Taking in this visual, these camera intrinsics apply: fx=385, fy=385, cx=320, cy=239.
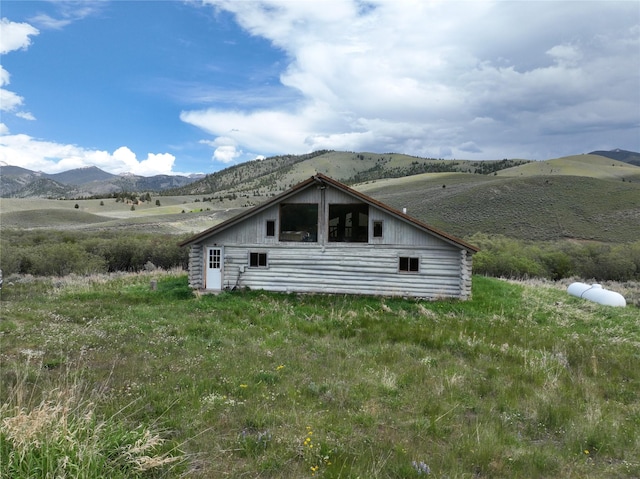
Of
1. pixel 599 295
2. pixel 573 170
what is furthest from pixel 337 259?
pixel 573 170

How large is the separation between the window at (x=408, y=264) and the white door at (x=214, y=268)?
876 centimetres

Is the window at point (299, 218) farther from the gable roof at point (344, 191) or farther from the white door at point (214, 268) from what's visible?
the white door at point (214, 268)

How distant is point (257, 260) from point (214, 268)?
86.7 inches

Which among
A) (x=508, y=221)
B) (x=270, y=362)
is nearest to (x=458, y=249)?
(x=270, y=362)

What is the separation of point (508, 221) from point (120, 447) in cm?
6207

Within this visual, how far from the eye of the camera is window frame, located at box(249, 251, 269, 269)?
19.0 meters

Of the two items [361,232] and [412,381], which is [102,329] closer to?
[412,381]

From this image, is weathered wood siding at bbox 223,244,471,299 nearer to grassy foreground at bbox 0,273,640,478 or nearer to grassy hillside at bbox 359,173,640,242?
grassy foreground at bbox 0,273,640,478

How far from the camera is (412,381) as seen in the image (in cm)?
780

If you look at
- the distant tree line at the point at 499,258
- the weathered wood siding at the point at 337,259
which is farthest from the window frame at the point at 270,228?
the distant tree line at the point at 499,258

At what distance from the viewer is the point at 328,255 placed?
1862 centimetres

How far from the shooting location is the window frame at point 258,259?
19.0 m

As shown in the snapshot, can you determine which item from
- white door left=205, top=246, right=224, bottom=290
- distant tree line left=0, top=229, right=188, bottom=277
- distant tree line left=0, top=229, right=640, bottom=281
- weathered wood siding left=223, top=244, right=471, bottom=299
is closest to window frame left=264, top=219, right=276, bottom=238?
weathered wood siding left=223, top=244, right=471, bottom=299

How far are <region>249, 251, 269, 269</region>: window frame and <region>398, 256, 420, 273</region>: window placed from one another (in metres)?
6.50
